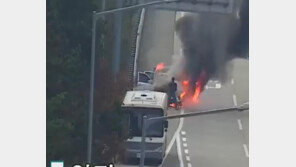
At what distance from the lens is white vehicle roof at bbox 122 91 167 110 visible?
2262cm

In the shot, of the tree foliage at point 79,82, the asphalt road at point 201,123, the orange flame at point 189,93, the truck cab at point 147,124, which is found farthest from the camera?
the orange flame at point 189,93

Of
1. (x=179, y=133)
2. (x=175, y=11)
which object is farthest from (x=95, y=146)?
(x=175, y=11)

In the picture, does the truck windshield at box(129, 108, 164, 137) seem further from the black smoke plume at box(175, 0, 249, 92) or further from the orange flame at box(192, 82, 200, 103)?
the black smoke plume at box(175, 0, 249, 92)

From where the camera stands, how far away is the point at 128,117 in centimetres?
2264

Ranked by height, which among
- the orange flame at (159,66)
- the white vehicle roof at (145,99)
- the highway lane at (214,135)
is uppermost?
the orange flame at (159,66)

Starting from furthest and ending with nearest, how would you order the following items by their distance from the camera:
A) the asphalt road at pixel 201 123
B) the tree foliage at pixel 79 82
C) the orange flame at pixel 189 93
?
A: the orange flame at pixel 189 93
the asphalt road at pixel 201 123
the tree foliage at pixel 79 82

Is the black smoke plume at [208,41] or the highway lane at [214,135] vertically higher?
the black smoke plume at [208,41]

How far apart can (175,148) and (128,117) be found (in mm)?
1504

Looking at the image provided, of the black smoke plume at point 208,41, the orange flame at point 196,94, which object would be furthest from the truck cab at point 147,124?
the black smoke plume at point 208,41

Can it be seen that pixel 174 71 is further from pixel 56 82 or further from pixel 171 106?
pixel 56 82

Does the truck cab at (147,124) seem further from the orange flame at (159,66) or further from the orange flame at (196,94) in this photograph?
the orange flame at (196,94)

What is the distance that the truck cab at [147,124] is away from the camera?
73.9 feet

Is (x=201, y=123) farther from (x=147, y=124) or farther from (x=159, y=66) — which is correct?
(x=159, y=66)

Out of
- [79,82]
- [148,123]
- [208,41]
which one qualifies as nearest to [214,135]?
[148,123]
